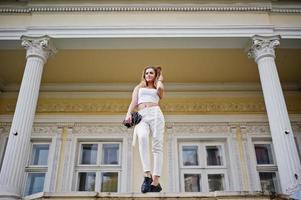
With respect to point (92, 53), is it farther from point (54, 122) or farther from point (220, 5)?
point (220, 5)

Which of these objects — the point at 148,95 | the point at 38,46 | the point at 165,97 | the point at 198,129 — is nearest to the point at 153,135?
the point at 148,95

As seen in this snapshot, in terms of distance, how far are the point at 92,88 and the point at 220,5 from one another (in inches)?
164

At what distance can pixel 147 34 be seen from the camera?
6.94 m

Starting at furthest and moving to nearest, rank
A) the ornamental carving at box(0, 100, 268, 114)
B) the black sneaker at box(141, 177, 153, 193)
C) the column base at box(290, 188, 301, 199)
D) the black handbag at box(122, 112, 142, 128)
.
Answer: the ornamental carving at box(0, 100, 268, 114) → the column base at box(290, 188, 301, 199) → the black handbag at box(122, 112, 142, 128) → the black sneaker at box(141, 177, 153, 193)

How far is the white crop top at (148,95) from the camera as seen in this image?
410cm

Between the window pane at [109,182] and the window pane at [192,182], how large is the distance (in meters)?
1.74

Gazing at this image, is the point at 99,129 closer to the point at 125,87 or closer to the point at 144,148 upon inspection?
the point at 125,87

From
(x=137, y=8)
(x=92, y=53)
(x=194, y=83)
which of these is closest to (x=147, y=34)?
(x=137, y=8)

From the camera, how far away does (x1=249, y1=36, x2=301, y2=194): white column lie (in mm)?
5371

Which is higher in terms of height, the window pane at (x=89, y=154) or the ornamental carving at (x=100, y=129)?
the ornamental carving at (x=100, y=129)

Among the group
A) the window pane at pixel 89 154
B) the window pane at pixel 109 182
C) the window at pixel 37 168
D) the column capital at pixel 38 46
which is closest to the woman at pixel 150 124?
the column capital at pixel 38 46

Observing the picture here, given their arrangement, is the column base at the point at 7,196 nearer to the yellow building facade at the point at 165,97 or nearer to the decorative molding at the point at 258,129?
the yellow building facade at the point at 165,97

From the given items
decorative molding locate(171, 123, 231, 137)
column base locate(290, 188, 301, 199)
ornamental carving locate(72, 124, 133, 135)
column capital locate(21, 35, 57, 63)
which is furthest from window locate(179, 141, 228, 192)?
column capital locate(21, 35, 57, 63)

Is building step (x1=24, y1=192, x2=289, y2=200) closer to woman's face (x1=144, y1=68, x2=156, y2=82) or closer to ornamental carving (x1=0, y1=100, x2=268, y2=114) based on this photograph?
woman's face (x1=144, y1=68, x2=156, y2=82)
